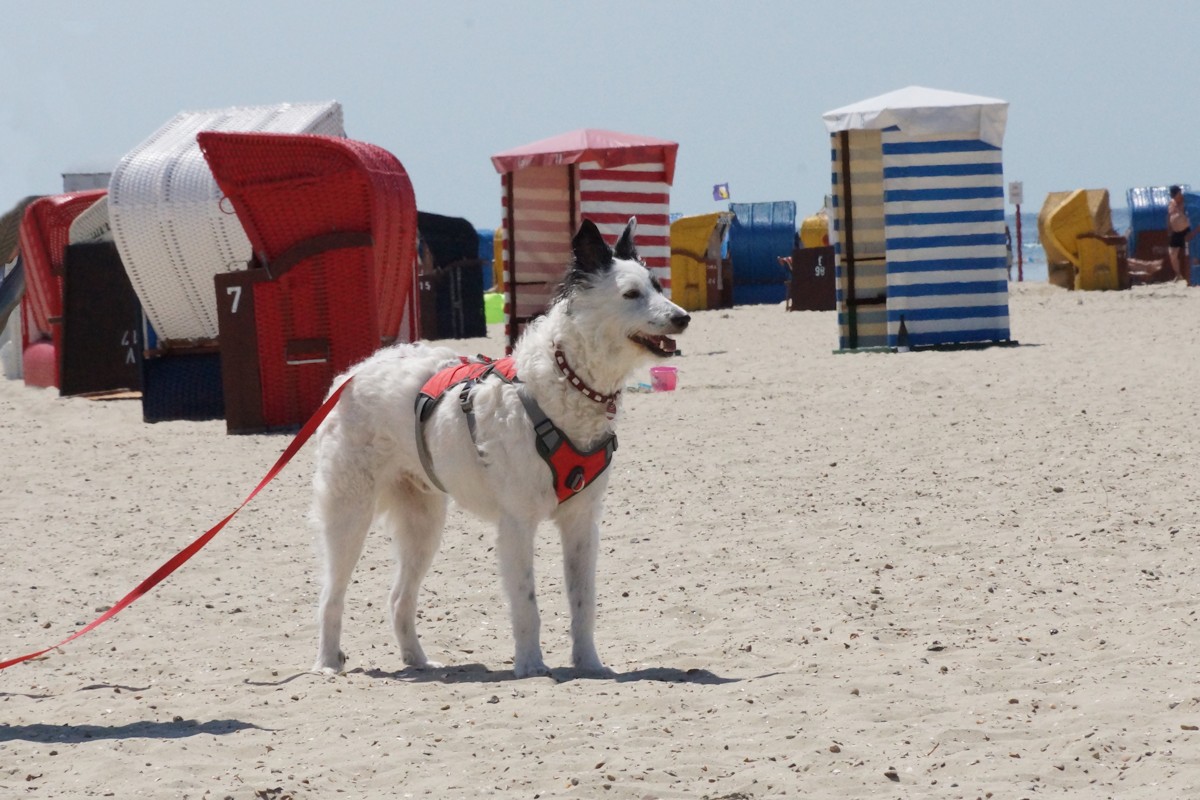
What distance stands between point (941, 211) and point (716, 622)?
12397 mm

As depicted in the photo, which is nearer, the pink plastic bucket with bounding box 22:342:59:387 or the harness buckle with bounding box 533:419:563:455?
the harness buckle with bounding box 533:419:563:455

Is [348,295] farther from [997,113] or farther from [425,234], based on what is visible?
[425,234]

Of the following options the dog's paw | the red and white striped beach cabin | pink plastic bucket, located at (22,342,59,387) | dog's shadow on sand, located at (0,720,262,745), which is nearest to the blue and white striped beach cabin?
the red and white striped beach cabin

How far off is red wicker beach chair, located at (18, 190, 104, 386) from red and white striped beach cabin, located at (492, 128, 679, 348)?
5.49 m

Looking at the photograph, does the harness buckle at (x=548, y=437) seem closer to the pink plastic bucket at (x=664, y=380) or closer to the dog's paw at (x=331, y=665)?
the dog's paw at (x=331, y=665)

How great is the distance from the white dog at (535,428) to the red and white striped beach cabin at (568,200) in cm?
1361

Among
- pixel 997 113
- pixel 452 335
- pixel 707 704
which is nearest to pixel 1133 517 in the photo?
pixel 707 704

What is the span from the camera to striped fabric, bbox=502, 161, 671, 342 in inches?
840

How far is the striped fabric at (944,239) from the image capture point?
18.9 m

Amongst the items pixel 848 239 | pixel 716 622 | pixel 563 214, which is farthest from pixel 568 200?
pixel 716 622

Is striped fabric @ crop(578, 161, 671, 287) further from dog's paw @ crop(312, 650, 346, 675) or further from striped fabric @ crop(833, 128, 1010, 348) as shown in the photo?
dog's paw @ crop(312, 650, 346, 675)

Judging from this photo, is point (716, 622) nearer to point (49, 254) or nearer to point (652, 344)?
point (652, 344)

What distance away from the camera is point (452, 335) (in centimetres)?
2936

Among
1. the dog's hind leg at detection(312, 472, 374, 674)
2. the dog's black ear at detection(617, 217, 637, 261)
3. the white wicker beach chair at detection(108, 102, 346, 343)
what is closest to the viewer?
the dog's black ear at detection(617, 217, 637, 261)
